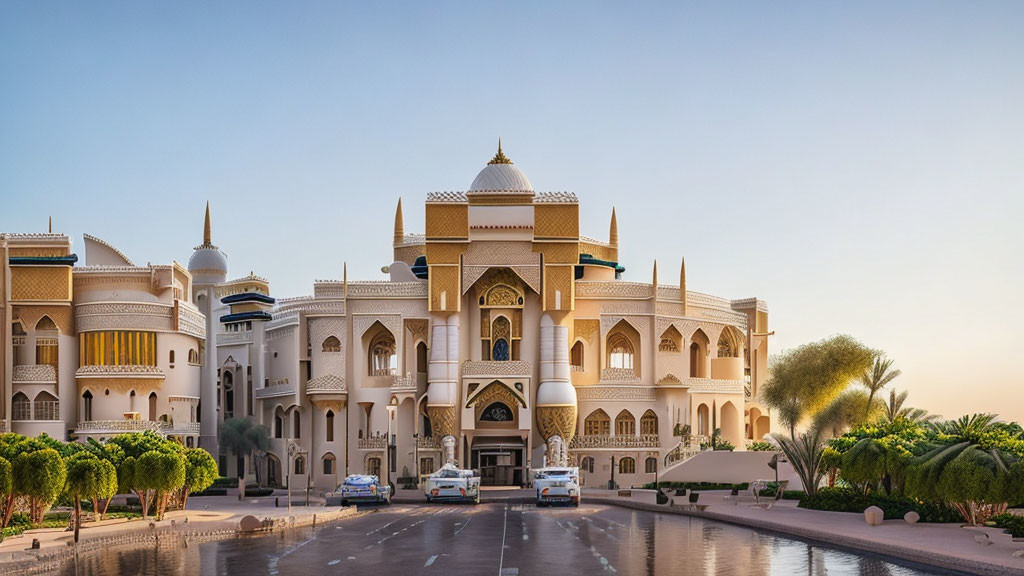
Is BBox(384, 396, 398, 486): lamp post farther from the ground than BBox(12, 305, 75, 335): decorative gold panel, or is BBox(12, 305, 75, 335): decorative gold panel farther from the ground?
BBox(12, 305, 75, 335): decorative gold panel

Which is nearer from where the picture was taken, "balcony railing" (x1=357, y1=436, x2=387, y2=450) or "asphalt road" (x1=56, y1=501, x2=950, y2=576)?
"asphalt road" (x1=56, y1=501, x2=950, y2=576)

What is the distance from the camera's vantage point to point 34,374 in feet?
188

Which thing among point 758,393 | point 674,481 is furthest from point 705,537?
point 758,393

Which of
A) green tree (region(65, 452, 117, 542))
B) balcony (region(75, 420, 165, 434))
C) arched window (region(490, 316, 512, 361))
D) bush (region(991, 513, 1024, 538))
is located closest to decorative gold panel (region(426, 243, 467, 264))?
arched window (region(490, 316, 512, 361))

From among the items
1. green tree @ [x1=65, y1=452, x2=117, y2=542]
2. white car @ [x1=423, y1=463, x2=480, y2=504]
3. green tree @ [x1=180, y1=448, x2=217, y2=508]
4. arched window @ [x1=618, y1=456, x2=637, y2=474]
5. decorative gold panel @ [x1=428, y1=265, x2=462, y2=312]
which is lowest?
arched window @ [x1=618, y1=456, x2=637, y2=474]

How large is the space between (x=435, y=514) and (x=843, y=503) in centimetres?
1485

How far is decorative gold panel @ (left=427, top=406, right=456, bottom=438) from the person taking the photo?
6178 cm

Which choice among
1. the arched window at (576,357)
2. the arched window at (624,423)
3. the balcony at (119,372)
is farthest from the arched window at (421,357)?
the balcony at (119,372)

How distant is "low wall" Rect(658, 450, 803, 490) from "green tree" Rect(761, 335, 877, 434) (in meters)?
10.4

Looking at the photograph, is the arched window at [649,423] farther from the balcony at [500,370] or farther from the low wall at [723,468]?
the balcony at [500,370]

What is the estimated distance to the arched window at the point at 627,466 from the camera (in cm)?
6338

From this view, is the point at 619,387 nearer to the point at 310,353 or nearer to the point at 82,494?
the point at 310,353

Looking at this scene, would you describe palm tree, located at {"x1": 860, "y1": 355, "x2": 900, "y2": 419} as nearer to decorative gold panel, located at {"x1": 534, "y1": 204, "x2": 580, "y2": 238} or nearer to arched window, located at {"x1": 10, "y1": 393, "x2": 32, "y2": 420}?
decorative gold panel, located at {"x1": 534, "y1": 204, "x2": 580, "y2": 238}

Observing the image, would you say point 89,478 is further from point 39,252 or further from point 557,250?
point 557,250
